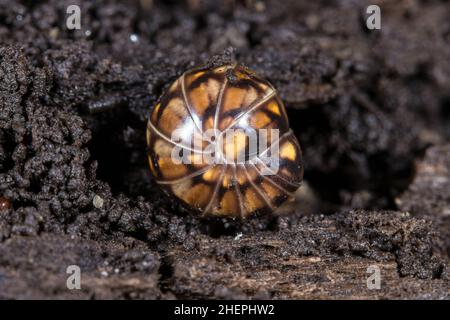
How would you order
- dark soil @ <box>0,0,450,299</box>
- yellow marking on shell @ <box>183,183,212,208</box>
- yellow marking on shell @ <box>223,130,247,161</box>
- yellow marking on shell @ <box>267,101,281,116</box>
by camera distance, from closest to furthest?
1. dark soil @ <box>0,0,450,299</box>
2. yellow marking on shell @ <box>223,130,247,161</box>
3. yellow marking on shell @ <box>183,183,212,208</box>
4. yellow marking on shell @ <box>267,101,281,116</box>

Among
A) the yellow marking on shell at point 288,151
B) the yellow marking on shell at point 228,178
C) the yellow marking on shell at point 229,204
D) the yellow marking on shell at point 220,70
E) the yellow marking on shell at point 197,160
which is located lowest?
the yellow marking on shell at point 229,204

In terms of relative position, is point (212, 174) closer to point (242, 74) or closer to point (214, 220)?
point (214, 220)

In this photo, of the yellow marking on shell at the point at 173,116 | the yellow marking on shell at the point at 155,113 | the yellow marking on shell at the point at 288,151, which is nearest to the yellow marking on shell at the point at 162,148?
the yellow marking on shell at the point at 173,116

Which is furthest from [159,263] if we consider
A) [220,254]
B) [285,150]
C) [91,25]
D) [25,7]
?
[25,7]

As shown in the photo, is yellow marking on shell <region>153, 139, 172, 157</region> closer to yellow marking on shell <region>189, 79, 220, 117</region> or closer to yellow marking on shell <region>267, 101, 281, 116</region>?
yellow marking on shell <region>189, 79, 220, 117</region>

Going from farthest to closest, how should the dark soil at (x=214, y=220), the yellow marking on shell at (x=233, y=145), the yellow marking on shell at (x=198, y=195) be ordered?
the yellow marking on shell at (x=198, y=195)
the yellow marking on shell at (x=233, y=145)
the dark soil at (x=214, y=220)

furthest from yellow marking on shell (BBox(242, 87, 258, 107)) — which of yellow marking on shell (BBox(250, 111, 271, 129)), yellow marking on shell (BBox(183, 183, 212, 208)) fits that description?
yellow marking on shell (BBox(183, 183, 212, 208))

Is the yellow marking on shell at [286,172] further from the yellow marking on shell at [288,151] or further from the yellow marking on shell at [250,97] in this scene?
the yellow marking on shell at [250,97]

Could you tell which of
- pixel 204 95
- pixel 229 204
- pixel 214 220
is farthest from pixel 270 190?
pixel 204 95
